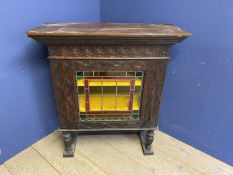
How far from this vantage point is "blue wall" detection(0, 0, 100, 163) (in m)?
1.00

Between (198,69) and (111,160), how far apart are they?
73 centimetres

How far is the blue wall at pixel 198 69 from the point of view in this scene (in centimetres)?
99

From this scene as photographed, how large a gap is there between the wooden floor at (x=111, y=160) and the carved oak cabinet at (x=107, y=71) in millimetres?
144

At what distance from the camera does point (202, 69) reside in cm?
109

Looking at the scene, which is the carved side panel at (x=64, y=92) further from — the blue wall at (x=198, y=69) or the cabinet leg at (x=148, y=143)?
the blue wall at (x=198, y=69)

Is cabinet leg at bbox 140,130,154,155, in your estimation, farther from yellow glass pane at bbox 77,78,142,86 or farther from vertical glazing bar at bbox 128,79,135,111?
yellow glass pane at bbox 77,78,142,86

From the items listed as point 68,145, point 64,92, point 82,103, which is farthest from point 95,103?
point 68,145

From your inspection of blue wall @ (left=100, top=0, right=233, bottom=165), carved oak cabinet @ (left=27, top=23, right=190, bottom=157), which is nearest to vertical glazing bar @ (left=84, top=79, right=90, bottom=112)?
carved oak cabinet @ (left=27, top=23, right=190, bottom=157)

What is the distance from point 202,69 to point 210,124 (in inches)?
13.1

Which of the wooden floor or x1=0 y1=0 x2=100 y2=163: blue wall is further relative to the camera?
the wooden floor

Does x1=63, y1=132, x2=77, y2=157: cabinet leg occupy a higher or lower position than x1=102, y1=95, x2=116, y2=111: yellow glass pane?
lower

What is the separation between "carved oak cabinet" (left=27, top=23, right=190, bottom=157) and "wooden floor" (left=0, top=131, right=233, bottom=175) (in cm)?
14

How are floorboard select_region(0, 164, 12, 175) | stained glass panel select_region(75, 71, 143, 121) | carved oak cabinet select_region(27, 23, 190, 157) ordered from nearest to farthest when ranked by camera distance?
1. carved oak cabinet select_region(27, 23, 190, 157)
2. stained glass panel select_region(75, 71, 143, 121)
3. floorboard select_region(0, 164, 12, 175)

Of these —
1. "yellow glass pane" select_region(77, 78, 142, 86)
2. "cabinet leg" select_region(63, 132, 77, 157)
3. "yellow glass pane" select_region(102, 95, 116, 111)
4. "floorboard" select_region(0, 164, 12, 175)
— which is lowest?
"floorboard" select_region(0, 164, 12, 175)
